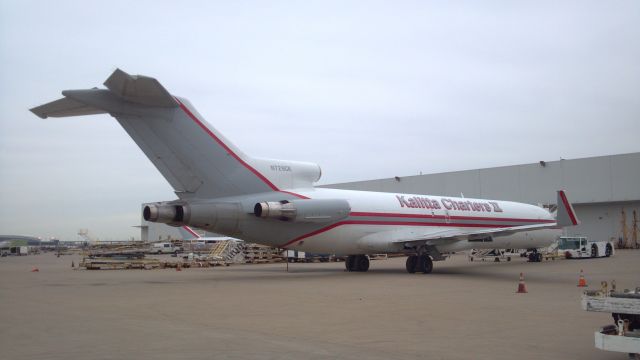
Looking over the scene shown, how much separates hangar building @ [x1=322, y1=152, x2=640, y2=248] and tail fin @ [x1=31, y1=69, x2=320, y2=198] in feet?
111

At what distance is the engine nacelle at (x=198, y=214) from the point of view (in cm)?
1798

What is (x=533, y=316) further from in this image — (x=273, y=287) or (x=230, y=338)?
(x=273, y=287)

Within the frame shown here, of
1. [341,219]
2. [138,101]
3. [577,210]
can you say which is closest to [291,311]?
[138,101]

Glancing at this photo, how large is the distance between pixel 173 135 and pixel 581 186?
38830mm

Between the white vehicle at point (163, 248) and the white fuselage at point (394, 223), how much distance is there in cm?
3390

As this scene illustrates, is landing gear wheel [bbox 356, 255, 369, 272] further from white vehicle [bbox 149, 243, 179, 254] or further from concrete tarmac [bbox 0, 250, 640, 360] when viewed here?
white vehicle [bbox 149, 243, 179, 254]

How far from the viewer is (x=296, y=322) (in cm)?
1007

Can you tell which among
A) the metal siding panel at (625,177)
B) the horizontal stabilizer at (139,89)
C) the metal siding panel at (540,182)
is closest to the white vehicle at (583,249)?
the metal siding panel at (625,177)

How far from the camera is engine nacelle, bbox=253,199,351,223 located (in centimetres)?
1938

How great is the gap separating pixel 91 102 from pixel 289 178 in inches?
293

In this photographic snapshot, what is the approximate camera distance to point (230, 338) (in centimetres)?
840

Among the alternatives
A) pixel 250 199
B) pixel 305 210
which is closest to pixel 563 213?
pixel 305 210

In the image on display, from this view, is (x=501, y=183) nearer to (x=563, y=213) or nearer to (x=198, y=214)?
(x=563, y=213)

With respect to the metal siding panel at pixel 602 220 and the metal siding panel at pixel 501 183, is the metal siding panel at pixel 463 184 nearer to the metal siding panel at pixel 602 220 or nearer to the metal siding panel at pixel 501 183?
the metal siding panel at pixel 501 183
